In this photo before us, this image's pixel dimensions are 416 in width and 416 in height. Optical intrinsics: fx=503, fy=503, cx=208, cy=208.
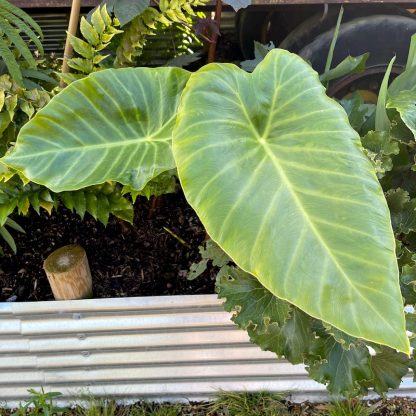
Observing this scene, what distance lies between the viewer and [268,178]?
0.88 meters

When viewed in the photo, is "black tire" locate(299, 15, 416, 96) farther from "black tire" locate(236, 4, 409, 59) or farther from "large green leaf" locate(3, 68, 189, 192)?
"large green leaf" locate(3, 68, 189, 192)

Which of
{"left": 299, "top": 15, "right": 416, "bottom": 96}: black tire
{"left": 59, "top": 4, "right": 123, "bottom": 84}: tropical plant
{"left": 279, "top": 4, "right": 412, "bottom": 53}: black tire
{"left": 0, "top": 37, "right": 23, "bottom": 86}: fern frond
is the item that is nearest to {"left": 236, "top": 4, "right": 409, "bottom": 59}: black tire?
{"left": 279, "top": 4, "right": 412, "bottom": 53}: black tire

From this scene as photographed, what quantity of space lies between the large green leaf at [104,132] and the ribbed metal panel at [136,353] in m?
0.54

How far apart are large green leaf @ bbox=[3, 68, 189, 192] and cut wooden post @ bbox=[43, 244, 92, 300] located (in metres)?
0.52

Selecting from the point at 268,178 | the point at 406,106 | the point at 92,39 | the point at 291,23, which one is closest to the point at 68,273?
the point at 92,39

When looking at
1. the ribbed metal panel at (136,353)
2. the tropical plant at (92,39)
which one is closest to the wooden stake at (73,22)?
the tropical plant at (92,39)

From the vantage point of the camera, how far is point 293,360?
3.99ft

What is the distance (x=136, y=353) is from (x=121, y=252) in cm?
37

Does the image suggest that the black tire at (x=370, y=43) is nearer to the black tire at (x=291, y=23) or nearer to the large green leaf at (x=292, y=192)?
the black tire at (x=291, y=23)

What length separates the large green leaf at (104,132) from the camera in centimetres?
103

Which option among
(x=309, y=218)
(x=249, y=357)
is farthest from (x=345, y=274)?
(x=249, y=357)

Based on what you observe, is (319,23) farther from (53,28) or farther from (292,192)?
(292,192)

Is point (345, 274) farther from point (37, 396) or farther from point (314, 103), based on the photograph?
point (37, 396)

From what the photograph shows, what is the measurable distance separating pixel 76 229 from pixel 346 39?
1.18 meters
